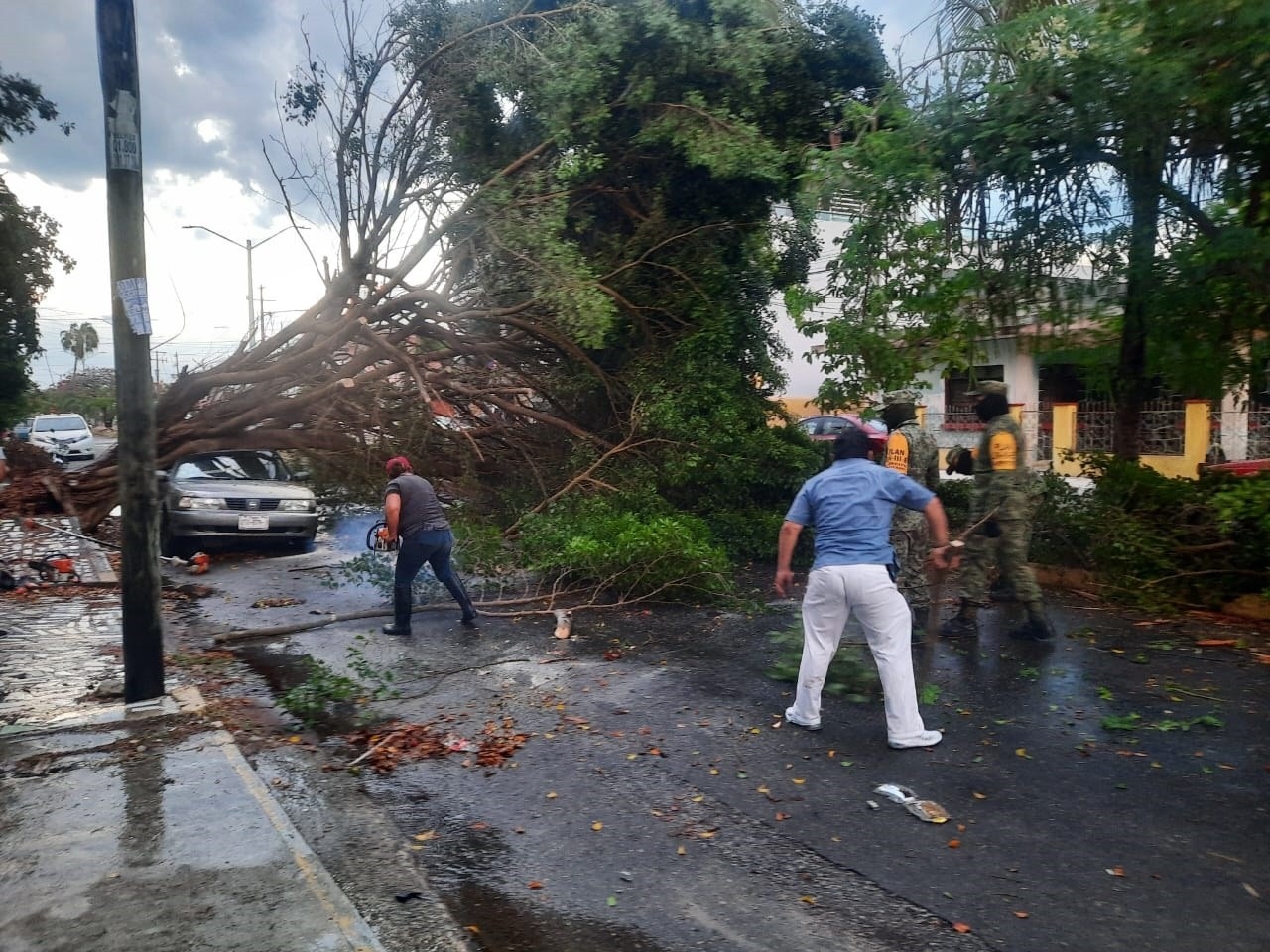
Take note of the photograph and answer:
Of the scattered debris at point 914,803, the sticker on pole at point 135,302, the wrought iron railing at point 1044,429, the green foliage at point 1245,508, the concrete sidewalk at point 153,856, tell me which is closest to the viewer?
the concrete sidewalk at point 153,856

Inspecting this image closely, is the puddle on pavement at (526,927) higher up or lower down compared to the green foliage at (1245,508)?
lower down

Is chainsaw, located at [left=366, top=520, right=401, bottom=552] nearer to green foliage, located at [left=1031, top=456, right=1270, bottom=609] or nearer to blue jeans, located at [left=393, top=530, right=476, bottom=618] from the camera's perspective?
blue jeans, located at [left=393, top=530, right=476, bottom=618]

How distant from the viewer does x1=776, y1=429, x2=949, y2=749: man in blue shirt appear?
210 inches

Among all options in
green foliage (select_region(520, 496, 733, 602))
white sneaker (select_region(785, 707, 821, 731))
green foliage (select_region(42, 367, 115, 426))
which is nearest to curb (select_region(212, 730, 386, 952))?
white sneaker (select_region(785, 707, 821, 731))

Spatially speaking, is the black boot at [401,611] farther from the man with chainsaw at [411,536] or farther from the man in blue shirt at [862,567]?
the man in blue shirt at [862,567]

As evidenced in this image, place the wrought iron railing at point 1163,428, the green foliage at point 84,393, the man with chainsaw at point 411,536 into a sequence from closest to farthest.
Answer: the man with chainsaw at point 411,536 → the wrought iron railing at point 1163,428 → the green foliage at point 84,393

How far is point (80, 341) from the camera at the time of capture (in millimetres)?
74375

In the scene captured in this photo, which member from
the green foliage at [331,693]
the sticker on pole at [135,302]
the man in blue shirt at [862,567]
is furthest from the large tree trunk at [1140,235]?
the sticker on pole at [135,302]

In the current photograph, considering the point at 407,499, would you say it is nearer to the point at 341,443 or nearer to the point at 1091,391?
the point at 341,443

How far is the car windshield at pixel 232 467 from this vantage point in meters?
13.6

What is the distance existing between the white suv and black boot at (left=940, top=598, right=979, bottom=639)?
30727mm

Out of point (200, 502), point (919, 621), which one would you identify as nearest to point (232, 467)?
point (200, 502)

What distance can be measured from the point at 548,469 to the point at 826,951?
922 cm

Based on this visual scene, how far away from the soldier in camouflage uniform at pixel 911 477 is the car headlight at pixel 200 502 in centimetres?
876
